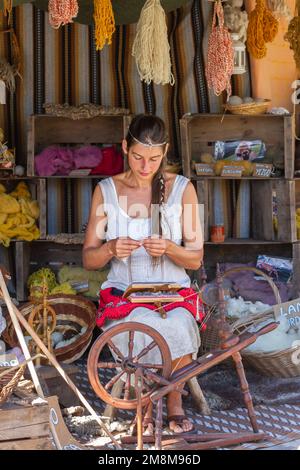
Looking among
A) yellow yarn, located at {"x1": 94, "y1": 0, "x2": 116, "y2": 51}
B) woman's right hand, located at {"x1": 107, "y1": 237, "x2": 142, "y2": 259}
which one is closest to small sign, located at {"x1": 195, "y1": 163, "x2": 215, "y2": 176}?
yellow yarn, located at {"x1": 94, "y1": 0, "x2": 116, "y2": 51}

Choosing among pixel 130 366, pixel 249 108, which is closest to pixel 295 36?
pixel 249 108

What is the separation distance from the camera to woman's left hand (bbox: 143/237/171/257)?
142 inches

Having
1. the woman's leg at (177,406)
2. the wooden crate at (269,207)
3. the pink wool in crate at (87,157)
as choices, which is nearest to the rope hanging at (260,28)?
the wooden crate at (269,207)

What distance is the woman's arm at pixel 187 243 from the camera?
3619 mm

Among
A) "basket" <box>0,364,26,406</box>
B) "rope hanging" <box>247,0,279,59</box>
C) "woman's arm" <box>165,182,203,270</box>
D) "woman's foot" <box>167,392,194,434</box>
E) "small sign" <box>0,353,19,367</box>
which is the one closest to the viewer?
"basket" <box>0,364,26,406</box>

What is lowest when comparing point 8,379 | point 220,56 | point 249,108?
point 8,379

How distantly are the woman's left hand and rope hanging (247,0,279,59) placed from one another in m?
1.79

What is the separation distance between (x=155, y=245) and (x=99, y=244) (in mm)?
418

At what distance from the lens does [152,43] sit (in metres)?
4.18

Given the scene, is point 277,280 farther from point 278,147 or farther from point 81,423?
point 81,423

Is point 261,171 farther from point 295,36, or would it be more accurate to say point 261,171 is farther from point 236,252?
point 295,36

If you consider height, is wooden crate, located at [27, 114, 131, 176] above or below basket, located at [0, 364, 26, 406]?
above

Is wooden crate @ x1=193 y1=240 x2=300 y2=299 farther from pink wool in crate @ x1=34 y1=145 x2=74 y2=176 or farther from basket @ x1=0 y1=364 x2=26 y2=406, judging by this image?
basket @ x1=0 y1=364 x2=26 y2=406

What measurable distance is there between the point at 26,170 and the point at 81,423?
2.35m
